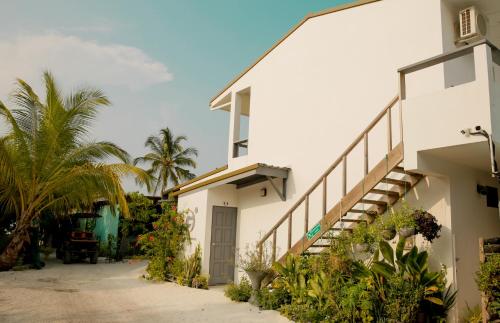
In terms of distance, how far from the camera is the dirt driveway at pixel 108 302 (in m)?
6.54

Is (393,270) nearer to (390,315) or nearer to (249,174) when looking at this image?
(390,315)

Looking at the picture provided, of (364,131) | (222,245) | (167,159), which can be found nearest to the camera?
(364,131)

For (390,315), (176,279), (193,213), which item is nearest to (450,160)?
(390,315)

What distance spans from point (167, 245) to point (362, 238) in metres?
6.82

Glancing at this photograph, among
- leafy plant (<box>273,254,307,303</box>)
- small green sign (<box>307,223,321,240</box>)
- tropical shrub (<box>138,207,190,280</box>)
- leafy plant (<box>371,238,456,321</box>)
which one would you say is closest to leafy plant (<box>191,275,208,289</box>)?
tropical shrub (<box>138,207,190,280</box>)

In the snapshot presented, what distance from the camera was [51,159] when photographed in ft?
39.4

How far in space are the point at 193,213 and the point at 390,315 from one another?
22.4 feet

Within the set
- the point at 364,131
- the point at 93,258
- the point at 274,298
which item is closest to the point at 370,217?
the point at 364,131

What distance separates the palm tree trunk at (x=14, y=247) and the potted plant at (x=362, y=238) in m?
10.5

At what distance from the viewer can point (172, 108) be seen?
17.2m

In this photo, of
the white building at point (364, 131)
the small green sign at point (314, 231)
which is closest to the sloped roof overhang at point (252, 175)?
the white building at point (364, 131)

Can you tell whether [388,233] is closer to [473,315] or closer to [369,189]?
[369,189]

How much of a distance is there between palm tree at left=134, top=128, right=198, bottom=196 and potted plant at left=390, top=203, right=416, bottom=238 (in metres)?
25.6

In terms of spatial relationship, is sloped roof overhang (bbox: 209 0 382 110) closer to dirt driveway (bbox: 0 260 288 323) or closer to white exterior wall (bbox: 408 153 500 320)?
white exterior wall (bbox: 408 153 500 320)
